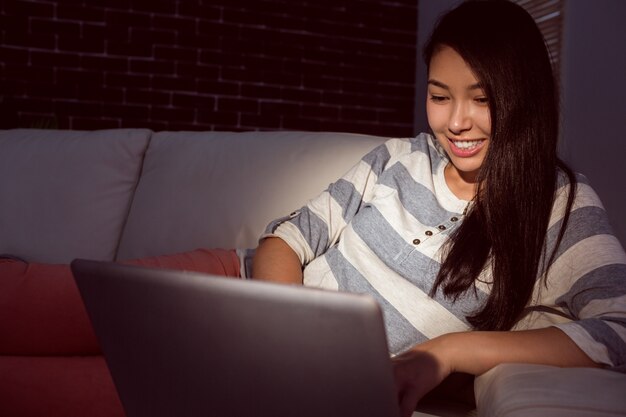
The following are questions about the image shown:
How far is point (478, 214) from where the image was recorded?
1230mm

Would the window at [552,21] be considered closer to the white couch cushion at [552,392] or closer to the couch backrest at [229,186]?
the couch backrest at [229,186]

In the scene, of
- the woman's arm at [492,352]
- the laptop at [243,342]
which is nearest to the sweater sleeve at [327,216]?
the woman's arm at [492,352]

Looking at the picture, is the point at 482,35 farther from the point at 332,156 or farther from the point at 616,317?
the point at 332,156

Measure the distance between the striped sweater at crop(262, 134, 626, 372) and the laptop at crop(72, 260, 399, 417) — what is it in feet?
1.62

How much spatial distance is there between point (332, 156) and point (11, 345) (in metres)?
0.93

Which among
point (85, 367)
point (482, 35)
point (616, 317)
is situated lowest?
point (85, 367)

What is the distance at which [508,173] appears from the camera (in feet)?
3.93

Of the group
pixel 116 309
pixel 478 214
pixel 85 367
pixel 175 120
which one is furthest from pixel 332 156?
pixel 175 120

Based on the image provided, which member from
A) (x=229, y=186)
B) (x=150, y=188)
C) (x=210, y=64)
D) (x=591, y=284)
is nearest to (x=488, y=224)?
(x=591, y=284)

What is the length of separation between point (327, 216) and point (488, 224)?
40 cm

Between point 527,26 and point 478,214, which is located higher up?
point 527,26

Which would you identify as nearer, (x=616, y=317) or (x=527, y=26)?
(x=616, y=317)

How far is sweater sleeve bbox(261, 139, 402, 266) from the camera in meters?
1.44

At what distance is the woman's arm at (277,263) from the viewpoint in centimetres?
135
